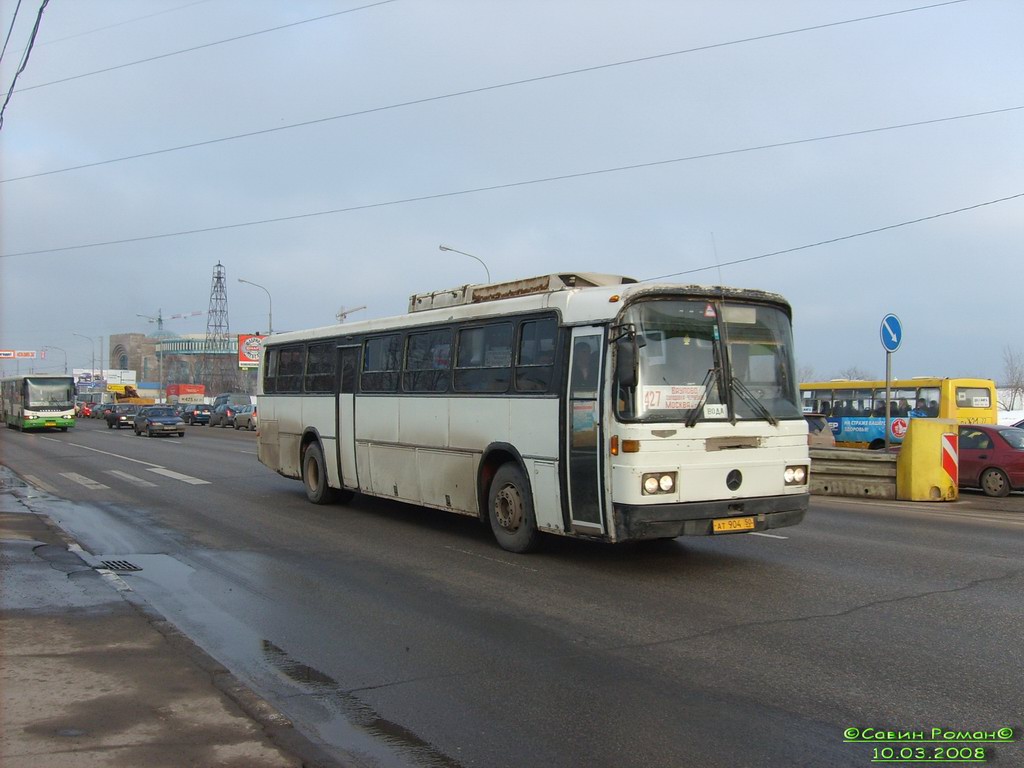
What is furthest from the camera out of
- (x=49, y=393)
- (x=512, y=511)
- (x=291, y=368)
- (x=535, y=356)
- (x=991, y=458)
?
(x=49, y=393)

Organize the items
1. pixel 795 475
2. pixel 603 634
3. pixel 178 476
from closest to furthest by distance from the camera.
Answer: pixel 603 634, pixel 795 475, pixel 178 476

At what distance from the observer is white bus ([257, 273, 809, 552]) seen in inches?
335

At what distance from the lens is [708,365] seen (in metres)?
8.86

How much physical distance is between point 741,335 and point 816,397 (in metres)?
26.2

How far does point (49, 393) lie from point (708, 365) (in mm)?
48138

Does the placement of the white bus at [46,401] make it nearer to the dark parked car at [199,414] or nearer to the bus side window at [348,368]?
the dark parked car at [199,414]

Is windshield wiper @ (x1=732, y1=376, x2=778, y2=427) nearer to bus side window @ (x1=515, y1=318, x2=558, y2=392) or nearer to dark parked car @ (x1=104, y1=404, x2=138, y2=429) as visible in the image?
bus side window @ (x1=515, y1=318, x2=558, y2=392)

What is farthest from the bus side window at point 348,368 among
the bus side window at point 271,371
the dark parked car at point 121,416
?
the dark parked car at point 121,416

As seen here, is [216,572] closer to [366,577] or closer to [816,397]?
[366,577]

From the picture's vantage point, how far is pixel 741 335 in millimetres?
9117

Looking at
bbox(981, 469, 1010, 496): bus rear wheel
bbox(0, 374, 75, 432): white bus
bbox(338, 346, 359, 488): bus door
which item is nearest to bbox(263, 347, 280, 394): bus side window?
bbox(338, 346, 359, 488): bus door

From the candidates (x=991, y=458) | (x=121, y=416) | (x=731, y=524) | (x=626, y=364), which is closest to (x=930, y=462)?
(x=991, y=458)

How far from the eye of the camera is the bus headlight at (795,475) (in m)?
9.17

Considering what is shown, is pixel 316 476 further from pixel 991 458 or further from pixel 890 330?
pixel 991 458
